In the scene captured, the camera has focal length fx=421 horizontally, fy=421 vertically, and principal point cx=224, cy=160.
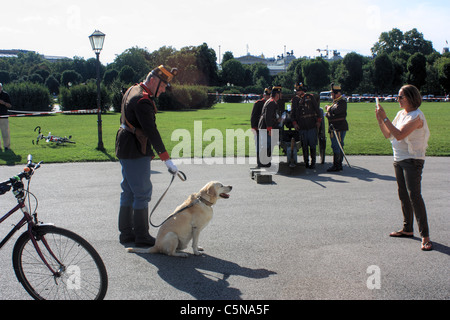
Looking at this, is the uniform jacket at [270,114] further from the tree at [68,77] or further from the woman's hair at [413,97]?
the tree at [68,77]

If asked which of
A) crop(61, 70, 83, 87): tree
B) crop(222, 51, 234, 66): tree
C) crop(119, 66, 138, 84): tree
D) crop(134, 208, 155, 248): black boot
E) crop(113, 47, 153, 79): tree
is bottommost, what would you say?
crop(134, 208, 155, 248): black boot

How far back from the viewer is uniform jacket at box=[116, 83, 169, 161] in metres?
5.17

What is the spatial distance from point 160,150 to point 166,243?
1.17 m

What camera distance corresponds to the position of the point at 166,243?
530cm

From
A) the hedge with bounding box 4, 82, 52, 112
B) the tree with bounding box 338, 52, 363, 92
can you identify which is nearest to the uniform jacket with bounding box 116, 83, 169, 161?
the hedge with bounding box 4, 82, 52, 112

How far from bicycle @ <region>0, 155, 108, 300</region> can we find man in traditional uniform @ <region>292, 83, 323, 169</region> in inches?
339

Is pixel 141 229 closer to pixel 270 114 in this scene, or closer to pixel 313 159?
pixel 270 114

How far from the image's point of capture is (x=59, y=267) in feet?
13.2

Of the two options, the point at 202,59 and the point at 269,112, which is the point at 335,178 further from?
the point at 202,59

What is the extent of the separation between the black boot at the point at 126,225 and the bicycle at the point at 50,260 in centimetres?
159

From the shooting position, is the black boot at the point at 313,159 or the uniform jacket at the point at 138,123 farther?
the black boot at the point at 313,159

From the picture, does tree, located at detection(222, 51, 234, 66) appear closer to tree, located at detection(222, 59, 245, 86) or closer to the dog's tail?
tree, located at detection(222, 59, 245, 86)

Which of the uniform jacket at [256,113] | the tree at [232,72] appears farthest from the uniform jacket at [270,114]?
the tree at [232,72]

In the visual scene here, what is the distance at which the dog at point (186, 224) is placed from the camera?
5277 millimetres
